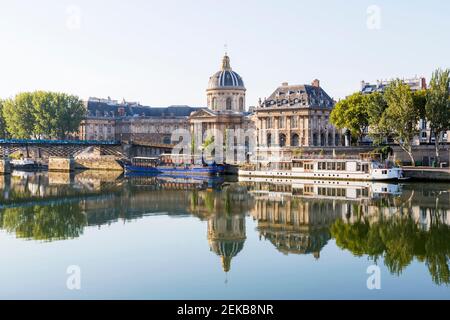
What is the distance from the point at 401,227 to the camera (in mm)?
33812

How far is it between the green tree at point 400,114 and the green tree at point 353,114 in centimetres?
636

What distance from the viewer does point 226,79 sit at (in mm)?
118188

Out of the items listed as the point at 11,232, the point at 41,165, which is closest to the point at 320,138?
the point at 41,165

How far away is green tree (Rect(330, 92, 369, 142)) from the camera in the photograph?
74.2 metres

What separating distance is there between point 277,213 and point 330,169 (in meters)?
27.4

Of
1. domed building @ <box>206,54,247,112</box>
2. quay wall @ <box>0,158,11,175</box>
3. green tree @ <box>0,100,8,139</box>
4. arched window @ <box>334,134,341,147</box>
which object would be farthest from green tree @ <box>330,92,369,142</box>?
green tree @ <box>0,100,8,139</box>

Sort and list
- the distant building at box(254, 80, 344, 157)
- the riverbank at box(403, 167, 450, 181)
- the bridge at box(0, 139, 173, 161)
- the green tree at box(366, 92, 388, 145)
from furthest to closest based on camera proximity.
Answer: the distant building at box(254, 80, 344, 157) < the bridge at box(0, 139, 173, 161) < the green tree at box(366, 92, 388, 145) < the riverbank at box(403, 167, 450, 181)

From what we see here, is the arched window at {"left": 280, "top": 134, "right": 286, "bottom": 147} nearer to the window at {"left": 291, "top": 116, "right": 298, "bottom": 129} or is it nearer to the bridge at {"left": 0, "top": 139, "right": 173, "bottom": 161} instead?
the window at {"left": 291, "top": 116, "right": 298, "bottom": 129}

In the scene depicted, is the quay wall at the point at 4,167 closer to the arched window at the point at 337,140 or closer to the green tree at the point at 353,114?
the green tree at the point at 353,114

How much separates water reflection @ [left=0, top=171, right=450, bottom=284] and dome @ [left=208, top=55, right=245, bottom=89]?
5505 cm

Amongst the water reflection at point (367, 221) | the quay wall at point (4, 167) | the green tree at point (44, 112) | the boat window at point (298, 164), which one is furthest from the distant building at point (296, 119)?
the quay wall at point (4, 167)

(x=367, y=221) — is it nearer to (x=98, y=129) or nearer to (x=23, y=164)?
(x=23, y=164)

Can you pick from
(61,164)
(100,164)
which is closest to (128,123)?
(100,164)
